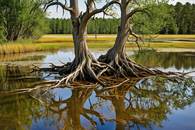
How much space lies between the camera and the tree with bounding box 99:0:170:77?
2111 cm

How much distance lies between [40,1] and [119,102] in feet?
30.1

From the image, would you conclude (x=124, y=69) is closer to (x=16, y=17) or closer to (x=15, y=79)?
(x=15, y=79)

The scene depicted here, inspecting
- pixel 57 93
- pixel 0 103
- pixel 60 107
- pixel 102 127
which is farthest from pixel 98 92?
pixel 102 127

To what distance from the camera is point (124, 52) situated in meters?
21.7

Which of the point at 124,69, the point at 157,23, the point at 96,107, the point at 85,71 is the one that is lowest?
the point at 96,107

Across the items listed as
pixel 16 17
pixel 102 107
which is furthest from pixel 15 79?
Answer: pixel 16 17

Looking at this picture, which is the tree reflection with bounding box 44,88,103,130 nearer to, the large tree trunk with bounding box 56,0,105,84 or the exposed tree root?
the large tree trunk with bounding box 56,0,105,84

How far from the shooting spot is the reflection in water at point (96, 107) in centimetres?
1147

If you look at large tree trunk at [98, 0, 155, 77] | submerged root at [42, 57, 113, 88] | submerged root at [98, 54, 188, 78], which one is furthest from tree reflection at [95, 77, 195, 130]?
submerged root at [42, 57, 113, 88]

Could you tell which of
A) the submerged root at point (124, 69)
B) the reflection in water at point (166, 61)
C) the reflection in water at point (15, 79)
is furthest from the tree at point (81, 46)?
the reflection in water at point (166, 61)

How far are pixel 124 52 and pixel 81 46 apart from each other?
8.90ft

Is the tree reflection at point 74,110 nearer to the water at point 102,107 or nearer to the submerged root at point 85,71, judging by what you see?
the water at point 102,107

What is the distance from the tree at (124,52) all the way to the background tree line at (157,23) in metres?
0.77

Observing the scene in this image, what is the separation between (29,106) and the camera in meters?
14.0
